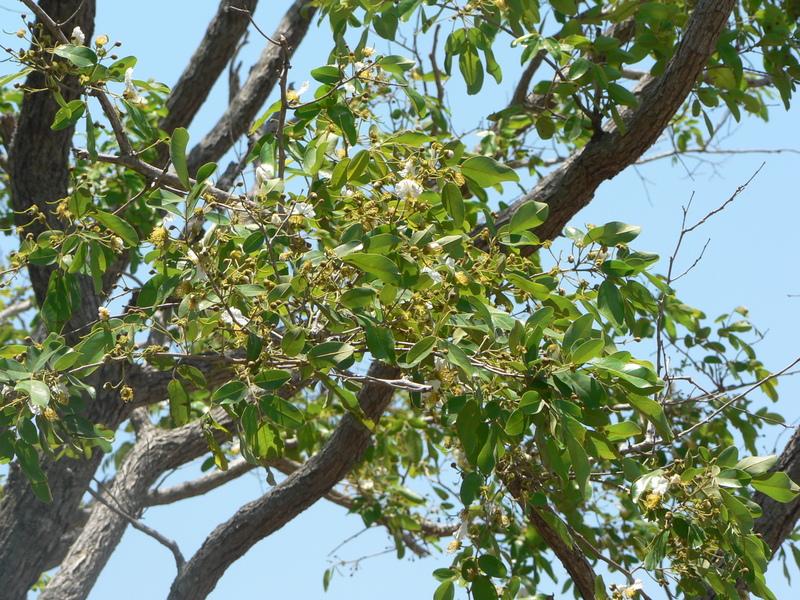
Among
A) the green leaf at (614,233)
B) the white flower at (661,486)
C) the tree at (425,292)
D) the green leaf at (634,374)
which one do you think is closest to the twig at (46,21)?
the tree at (425,292)

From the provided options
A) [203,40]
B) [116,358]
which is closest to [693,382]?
[116,358]

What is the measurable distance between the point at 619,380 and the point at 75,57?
1.25m

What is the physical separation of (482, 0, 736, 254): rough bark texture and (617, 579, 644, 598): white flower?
3.66 feet

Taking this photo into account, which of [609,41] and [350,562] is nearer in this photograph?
[609,41]

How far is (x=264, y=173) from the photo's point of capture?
164 cm

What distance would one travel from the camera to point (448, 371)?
1.50 m

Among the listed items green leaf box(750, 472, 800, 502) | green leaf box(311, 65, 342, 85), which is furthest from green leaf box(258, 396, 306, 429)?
green leaf box(750, 472, 800, 502)

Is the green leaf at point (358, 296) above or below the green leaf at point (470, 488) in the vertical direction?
above

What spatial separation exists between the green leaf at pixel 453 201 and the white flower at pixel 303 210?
0.27m

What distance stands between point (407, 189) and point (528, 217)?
11.5 inches

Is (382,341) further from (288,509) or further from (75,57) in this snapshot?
(288,509)

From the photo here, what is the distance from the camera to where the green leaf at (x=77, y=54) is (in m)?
1.62

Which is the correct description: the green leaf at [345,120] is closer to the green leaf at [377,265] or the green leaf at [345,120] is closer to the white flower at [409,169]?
the white flower at [409,169]

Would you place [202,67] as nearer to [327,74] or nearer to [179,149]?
[327,74]
